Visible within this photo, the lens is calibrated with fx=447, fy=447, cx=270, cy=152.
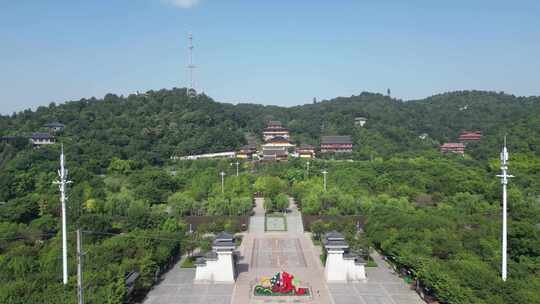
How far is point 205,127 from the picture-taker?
51.8 meters

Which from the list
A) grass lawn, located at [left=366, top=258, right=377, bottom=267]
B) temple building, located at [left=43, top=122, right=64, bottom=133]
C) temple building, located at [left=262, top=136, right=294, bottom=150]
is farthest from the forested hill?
grass lawn, located at [left=366, top=258, right=377, bottom=267]

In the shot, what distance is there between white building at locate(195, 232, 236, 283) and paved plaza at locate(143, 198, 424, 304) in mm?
320

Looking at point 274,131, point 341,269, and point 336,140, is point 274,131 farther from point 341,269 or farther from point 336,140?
point 341,269

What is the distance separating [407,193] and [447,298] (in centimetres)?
1669

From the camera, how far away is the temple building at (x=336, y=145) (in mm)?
48594

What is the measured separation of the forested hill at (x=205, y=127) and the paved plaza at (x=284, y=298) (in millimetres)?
22321

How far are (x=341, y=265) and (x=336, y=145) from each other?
3243cm

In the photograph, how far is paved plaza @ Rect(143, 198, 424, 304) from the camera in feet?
49.7

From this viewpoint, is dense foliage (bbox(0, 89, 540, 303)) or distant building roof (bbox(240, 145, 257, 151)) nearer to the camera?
dense foliage (bbox(0, 89, 540, 303))

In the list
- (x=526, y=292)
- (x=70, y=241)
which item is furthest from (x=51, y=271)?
(x=526, y=292)

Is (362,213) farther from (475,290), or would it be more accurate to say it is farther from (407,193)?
(475,290)

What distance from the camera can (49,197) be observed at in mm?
26234

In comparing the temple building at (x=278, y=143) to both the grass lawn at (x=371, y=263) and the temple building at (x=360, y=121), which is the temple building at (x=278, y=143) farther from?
the grass lawn at (x=371, y=263)

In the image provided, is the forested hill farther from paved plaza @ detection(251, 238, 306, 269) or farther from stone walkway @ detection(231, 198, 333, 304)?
paved plaza @ detection(251, 238, 306, 269)
